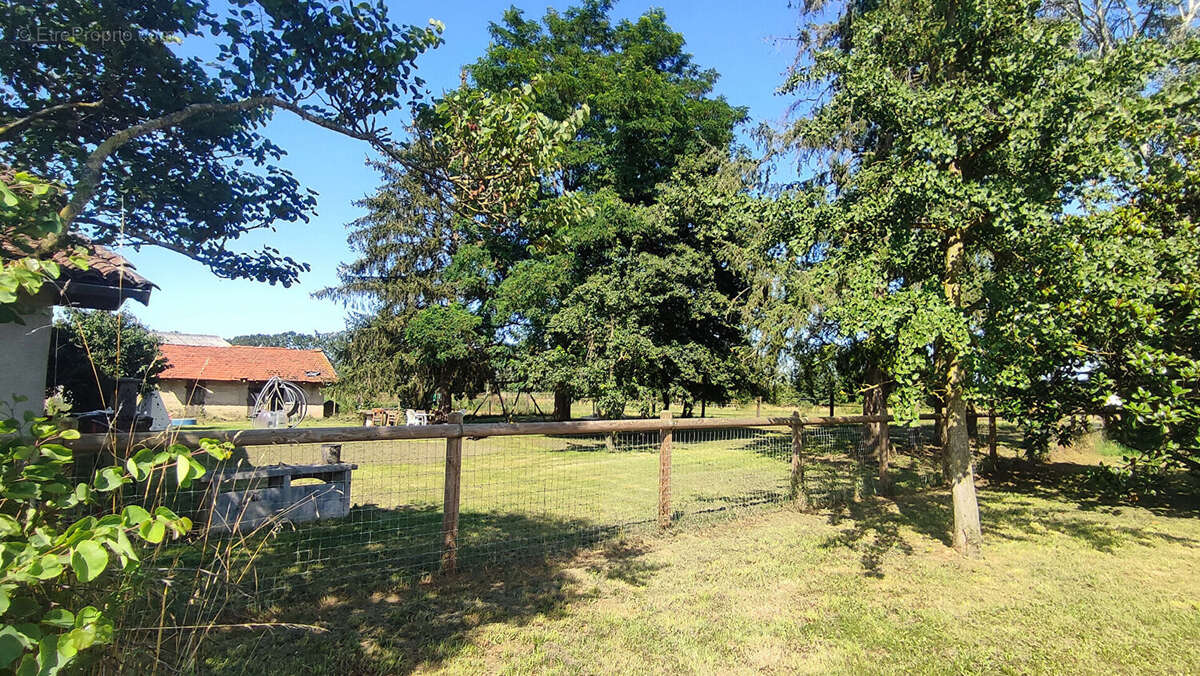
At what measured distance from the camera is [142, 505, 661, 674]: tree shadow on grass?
3.43m

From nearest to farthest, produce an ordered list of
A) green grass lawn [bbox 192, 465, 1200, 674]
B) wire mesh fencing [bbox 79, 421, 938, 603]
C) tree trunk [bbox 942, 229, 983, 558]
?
green grass lawn [bbox 192, 465, 1200, 674] < wire mesh fencing [bbox 79, 421, 938, 603] < tree trunk [bbox 942, 229, 983, 558]

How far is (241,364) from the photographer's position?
37.1 meters

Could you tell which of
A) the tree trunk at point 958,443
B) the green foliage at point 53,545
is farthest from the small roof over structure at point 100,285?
the tree trunk at point 958,443

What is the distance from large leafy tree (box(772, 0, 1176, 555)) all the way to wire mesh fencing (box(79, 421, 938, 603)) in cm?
216

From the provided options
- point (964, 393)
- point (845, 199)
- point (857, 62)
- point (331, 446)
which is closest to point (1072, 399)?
point (964, 393)

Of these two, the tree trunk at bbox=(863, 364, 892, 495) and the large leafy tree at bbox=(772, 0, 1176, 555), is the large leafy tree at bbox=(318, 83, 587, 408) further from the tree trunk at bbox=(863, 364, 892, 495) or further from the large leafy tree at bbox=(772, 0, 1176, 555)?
the large leafy tree at bbox=(772, 0, 1176, 555)

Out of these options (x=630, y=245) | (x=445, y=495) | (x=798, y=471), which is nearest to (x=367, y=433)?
(x=445, y=495)

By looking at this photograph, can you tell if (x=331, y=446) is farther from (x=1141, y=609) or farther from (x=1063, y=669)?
(x=1141, y=609)

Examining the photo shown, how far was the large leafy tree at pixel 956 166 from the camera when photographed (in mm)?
4836

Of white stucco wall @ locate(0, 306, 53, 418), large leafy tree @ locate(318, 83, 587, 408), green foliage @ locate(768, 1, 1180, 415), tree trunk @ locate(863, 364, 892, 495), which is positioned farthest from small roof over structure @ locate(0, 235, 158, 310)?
large leafy tree @ locate(318, 83, 587, 408)

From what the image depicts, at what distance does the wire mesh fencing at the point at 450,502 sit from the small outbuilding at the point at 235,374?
1013 inches

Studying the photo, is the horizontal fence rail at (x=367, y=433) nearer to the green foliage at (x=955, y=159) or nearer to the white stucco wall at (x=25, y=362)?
the green foliage at (x=955, y=159)

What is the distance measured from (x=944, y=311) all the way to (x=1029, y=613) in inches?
98.4

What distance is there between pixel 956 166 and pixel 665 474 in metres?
4.56
